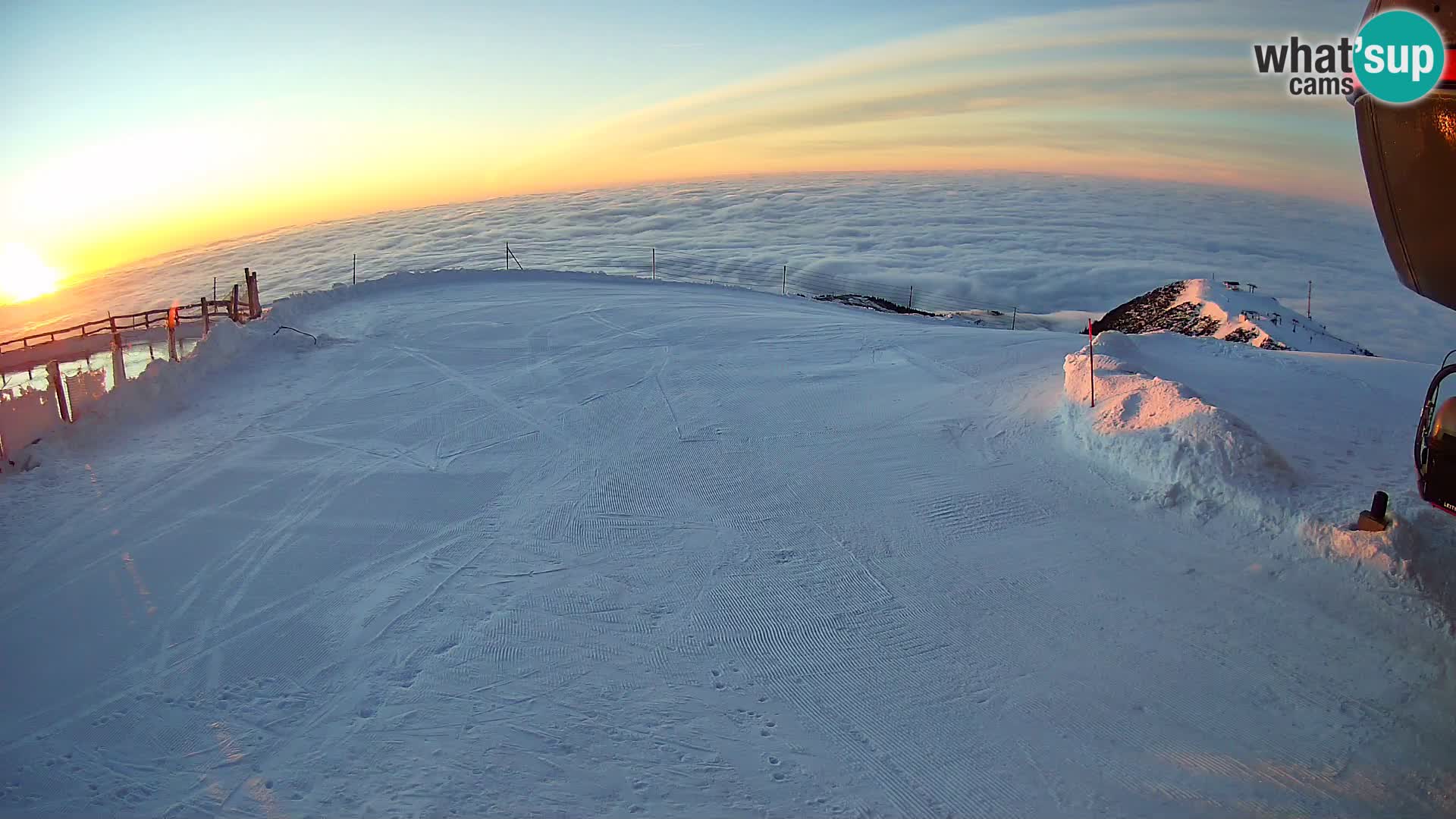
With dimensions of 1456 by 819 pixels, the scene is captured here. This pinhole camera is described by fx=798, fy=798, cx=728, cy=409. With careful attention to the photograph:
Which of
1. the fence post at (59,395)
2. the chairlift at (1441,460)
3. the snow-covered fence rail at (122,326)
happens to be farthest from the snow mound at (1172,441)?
the snow-covered fence rail at (122,326)

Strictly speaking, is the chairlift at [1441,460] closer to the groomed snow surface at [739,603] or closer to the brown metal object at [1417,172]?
the brown metal object at [1417,172]

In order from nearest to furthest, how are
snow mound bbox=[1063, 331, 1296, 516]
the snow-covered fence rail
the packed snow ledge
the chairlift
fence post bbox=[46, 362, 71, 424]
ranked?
the chairlift < the packed snow ledge < snow mound bbox=[1063, 331, 1296, 516] < fence post bbox=[46, 362, 71, 424] < the snow-covered fence rail

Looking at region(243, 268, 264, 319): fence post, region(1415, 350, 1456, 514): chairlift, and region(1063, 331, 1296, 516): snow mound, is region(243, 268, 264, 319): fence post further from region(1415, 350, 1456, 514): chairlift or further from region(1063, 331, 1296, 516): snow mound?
region(1415, 350, 1456, 514): chairlift

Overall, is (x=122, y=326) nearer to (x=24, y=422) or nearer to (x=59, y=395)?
(x=59, y=395)

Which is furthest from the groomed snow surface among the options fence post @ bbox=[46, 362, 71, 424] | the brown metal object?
the brown metal object

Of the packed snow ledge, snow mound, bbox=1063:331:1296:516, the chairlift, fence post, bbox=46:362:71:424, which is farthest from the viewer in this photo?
fence post, bbox=46:362:71:424
